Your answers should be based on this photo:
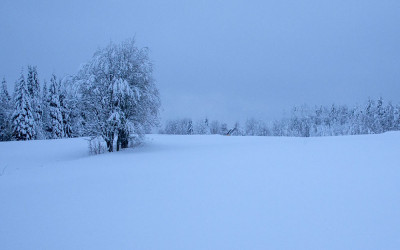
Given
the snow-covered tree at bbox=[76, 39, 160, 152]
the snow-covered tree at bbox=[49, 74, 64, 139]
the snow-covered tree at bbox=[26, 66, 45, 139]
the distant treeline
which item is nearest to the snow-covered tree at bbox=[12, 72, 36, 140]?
the snow-covered tree at bbox=[26, 66, 45, 139]

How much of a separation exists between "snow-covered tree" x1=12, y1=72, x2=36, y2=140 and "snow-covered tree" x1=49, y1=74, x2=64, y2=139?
174 inches

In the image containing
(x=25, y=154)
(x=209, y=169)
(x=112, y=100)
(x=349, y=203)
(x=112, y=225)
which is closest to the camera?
(x=112, y=225)

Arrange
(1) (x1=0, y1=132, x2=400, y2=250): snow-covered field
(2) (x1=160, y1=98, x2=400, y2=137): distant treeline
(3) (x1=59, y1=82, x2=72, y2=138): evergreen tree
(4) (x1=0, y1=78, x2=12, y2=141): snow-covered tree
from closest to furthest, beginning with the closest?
(1) (x1=0, y1=132, x2=400, y2=250): snow-covered field, (4) (x1=0, y1=78, x2=12, y2=141): snow-covered tree, (3) (x1=59, y1=82, x2=72, y2=138): evergreen tree, (2) (x1=160, y1=98, x2=400, y2=137): distant treeline

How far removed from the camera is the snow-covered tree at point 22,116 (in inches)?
1209

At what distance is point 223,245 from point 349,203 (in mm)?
2561

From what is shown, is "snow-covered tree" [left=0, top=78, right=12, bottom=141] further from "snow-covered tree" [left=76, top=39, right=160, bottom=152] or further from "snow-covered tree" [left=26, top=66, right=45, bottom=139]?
"snow-covered tree" [left=76, top=39, right=160, bottom=152]

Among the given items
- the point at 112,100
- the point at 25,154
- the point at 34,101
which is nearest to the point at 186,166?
the point at 112,100

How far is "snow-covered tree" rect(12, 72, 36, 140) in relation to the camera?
101 feet

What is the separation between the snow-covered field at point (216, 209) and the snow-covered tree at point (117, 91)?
7.68 m

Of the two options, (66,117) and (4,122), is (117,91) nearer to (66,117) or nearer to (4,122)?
(66,117)

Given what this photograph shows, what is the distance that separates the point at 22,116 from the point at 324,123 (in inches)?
3555

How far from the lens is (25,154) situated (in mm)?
16234

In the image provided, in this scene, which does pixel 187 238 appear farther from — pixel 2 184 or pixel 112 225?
pixel 2 184

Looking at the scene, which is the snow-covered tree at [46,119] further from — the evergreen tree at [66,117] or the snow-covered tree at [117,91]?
the snow-covered tree at [117,91]
